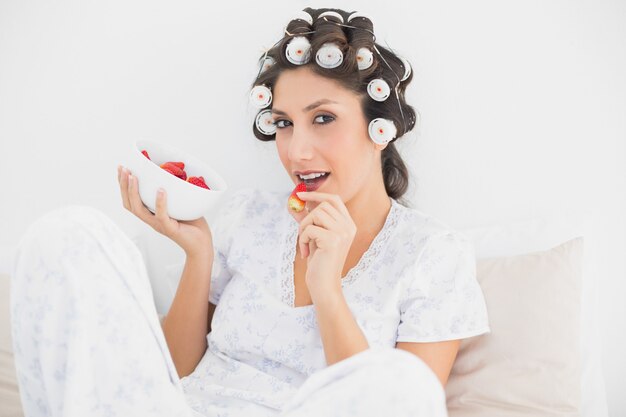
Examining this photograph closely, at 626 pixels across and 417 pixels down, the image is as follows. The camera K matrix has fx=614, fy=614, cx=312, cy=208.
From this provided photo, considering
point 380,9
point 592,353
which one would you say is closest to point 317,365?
point 592,353

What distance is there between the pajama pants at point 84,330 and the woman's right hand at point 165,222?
288mm

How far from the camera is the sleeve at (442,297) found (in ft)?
3.85

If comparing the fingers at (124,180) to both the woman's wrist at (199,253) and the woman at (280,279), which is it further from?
the woman's wrist at (199,253)

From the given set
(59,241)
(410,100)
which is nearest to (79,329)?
(59,241)

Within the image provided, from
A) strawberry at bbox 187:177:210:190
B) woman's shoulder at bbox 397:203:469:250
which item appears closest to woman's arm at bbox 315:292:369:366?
woman's shoulder at bbox 397:203:469:250

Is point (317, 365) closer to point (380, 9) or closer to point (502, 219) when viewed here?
point (502, 219)

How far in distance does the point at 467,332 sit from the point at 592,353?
1.29ft

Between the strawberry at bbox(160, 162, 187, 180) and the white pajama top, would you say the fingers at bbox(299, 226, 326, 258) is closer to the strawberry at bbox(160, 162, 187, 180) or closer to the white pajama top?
the white pajama top

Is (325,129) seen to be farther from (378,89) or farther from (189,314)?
(189,314)

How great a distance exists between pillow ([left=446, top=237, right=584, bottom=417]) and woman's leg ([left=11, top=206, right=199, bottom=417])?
2.15 feet

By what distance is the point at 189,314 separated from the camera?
1363 mm

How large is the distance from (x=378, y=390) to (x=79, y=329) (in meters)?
0.42

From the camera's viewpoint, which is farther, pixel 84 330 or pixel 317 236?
pixel 317 236

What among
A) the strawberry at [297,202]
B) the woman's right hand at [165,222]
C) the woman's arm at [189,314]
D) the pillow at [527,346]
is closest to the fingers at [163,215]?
the woman's right hand at [165,222]
